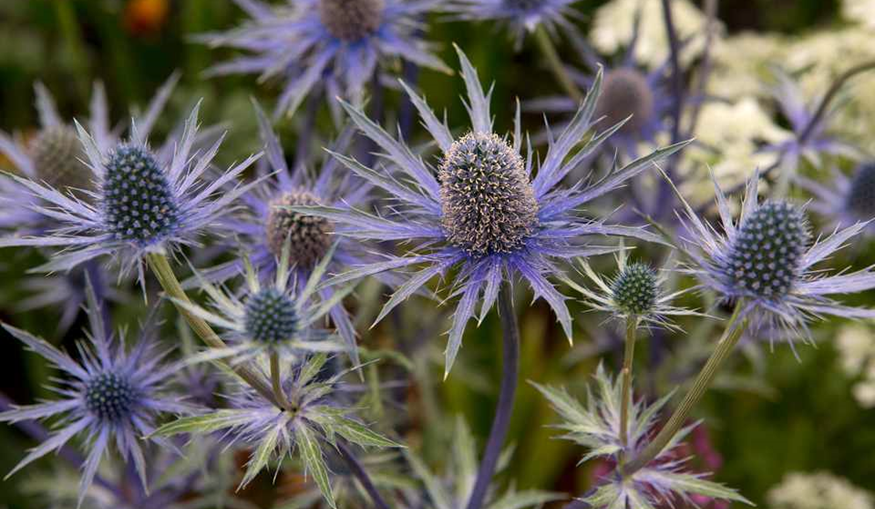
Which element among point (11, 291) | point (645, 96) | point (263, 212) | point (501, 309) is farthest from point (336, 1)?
point (11, 291)

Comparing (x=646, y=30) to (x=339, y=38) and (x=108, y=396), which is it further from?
(x=108, y=396)

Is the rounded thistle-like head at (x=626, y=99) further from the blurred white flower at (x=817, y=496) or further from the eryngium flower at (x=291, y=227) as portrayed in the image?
the blurred white flower at (x=817, y=496)

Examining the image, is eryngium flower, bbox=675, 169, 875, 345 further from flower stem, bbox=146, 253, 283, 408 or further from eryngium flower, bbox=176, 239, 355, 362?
flower stem, bbox=146, 253, 283, 408

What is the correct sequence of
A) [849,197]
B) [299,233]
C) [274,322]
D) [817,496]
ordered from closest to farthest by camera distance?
[274,322], [299,233], [849,197], [817,496]

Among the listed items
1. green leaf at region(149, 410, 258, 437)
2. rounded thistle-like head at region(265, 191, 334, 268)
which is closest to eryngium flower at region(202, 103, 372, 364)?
rounded thistle-like head at region(265, 191, 334, 268)

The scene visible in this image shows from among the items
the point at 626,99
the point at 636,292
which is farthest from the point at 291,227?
the point at 626,99

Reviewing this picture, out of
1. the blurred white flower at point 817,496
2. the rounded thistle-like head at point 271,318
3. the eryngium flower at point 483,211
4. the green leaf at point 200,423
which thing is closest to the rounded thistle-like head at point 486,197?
the eryngium flower at point 483,211

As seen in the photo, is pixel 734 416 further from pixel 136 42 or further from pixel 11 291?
pixel 136 42
